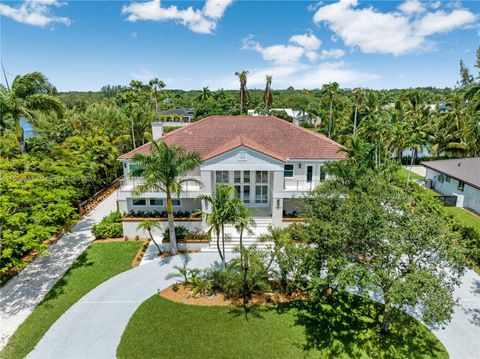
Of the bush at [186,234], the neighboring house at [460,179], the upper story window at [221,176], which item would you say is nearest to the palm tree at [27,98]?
the bush at [186,234]

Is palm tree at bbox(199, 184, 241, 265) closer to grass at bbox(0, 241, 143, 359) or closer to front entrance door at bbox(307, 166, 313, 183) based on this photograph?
grass at bbox(0, 241, 143, 359)

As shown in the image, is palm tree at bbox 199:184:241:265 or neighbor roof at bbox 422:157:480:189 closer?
palm tree at bbox 199:184:241:265

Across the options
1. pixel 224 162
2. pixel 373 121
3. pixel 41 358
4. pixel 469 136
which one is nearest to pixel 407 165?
pixel 469 136

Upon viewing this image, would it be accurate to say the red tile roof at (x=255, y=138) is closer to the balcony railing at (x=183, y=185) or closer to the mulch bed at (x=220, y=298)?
the balcony railing at (x=183, y=185)

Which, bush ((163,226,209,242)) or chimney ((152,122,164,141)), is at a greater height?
chimney ((152,122,164,141))

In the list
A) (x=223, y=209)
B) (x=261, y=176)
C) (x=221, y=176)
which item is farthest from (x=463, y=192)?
(x=223, y=209)

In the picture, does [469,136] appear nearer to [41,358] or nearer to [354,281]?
[354,281]

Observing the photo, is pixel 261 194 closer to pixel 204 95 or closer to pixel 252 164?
pixel 252 164

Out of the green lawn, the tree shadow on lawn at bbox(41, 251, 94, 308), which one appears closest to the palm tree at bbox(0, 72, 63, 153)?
the tree shadow on lawn at bbox(41, 251, 94, 308)
